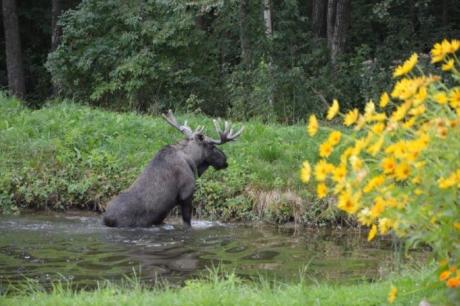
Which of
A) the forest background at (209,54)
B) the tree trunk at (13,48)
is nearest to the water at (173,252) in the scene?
the forest background at (209,54)

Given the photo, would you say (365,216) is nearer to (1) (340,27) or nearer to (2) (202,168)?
(2) (202,168)

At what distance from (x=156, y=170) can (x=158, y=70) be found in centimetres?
950

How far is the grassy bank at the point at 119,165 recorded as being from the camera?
44.5 feet

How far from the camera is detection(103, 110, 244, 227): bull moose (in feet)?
39.8

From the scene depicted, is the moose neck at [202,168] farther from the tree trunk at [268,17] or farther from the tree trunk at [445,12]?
the tree trunk at [445,12]

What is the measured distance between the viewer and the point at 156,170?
41.3 feet

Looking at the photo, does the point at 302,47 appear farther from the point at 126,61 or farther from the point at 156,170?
the point at 156,170

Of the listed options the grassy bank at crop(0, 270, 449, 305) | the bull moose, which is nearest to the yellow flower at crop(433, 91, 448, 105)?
the grassy bank at crop(0, 270, 449, 305)

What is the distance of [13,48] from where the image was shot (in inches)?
1043

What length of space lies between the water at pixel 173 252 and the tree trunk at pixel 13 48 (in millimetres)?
14169

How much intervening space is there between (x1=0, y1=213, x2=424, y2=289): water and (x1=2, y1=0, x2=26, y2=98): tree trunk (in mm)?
14169

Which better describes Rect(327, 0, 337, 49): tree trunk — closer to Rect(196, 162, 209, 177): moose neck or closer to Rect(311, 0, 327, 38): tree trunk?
Rect(311, 0, 327, 38): tree trunk

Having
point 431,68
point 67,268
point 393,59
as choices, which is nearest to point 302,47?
point 393,59

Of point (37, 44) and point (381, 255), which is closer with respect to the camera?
point (381, 255)
